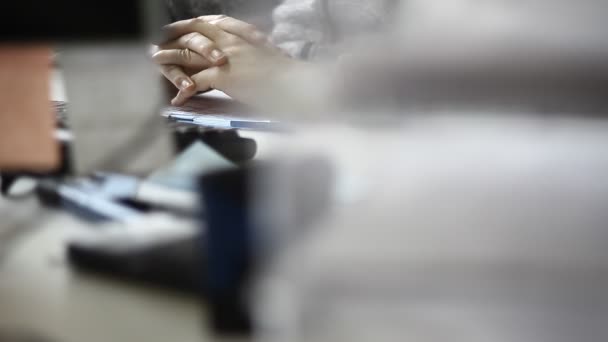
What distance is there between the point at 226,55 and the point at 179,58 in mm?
35

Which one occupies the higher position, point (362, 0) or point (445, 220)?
point (362, 0)

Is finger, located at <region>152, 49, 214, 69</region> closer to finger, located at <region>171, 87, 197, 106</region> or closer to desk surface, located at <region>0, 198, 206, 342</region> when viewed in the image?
finger, located at <region>171, 87, 197, 106</region>

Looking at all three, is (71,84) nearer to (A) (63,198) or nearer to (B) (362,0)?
(A) (63,198)

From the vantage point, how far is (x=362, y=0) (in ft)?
1.18

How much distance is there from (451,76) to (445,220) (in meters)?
0.10

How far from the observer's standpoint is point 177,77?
374 millimetres

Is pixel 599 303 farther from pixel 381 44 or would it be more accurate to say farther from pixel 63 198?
pixel 63 198

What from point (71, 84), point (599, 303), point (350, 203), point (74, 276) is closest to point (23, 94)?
point (71, 84)

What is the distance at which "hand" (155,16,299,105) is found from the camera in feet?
1.21

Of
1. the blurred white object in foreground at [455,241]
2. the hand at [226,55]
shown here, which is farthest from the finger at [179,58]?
the blurred white object in foreground at [455,241]

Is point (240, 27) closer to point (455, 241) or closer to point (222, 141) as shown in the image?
point (222, 141)

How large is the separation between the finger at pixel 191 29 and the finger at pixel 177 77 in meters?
0.02

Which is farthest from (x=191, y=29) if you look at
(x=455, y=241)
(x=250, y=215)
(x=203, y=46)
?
(x=455, y=241)

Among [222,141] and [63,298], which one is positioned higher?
[222,141]
